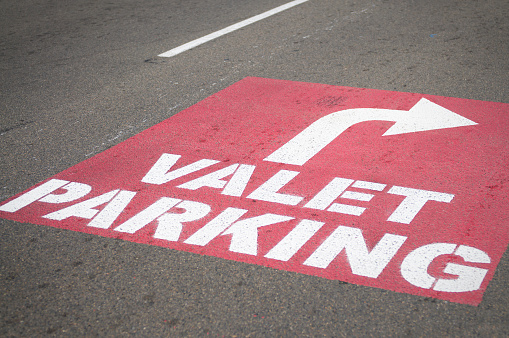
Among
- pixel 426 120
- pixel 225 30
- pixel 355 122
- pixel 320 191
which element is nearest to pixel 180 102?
pixel 355 122

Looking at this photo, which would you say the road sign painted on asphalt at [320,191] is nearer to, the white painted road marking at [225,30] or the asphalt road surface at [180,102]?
the asphalt road surface at [180,102]

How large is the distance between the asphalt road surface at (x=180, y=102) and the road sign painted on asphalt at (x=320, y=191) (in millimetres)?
161

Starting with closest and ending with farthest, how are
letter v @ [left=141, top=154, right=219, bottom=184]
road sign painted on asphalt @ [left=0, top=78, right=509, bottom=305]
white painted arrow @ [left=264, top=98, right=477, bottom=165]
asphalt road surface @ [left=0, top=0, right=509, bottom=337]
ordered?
asphalt road surface @ [left=0, top=0, right=509, bottom=337], road sign painted on asphalt @ [left=0, top=78, right=509, bottom=305], letter v @ [left=141, top=154, right=219, bottom=184], white painted arrow @ [left=264, top=98, right=477, bottom=165]

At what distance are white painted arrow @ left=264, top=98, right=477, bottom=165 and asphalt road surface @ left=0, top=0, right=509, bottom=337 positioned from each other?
0.61m

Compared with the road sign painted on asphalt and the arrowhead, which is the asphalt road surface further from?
the arrowhead

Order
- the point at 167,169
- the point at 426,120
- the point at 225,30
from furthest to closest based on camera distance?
the point at 225,30
the point at 426,120
the point at 167,169

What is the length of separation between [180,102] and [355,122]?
6.10 ft

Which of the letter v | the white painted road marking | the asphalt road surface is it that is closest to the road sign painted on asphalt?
the letter v

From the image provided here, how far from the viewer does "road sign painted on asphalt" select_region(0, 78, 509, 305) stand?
3.10 m

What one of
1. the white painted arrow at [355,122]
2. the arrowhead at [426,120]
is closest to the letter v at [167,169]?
the white painted arrow at [355,122]

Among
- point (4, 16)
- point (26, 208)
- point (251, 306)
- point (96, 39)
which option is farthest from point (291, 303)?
point (4, 16)

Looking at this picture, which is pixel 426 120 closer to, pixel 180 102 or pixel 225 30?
pixel 180 102

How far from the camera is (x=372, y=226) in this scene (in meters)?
3.37

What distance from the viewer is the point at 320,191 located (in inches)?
149
